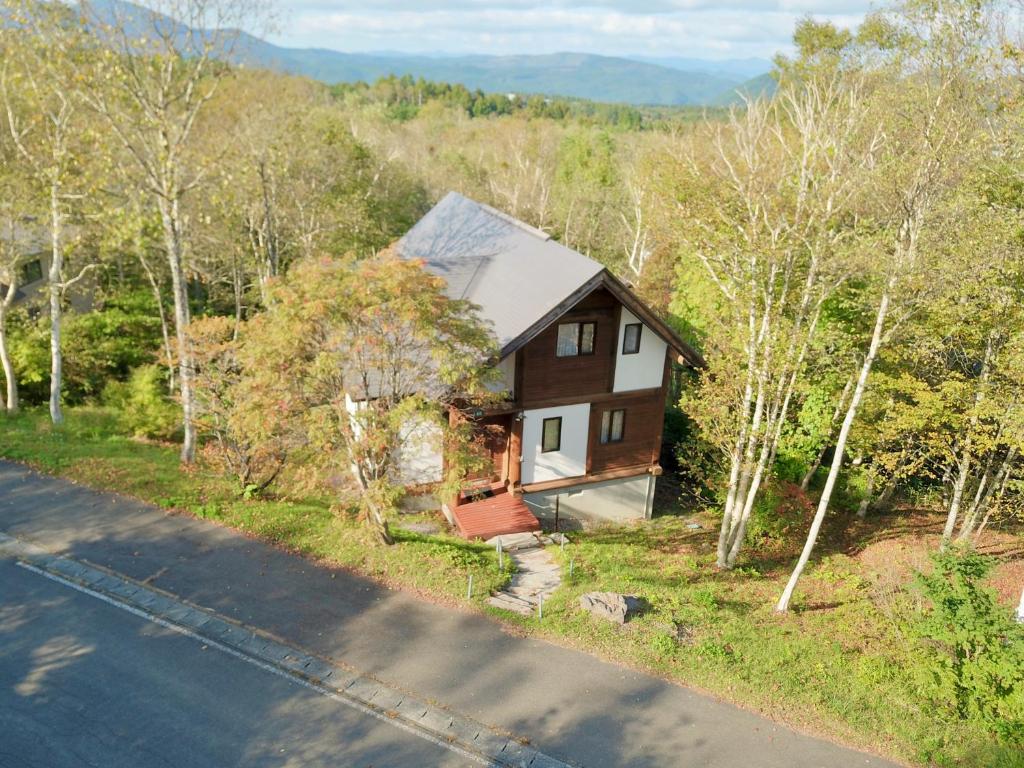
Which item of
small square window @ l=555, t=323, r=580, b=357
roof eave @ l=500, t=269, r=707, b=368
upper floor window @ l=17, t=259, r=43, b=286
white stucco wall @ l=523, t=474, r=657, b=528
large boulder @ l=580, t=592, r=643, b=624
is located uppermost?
roof eave @ l=500, t=269, r=707, b=368

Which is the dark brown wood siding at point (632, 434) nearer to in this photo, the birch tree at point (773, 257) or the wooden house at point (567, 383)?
the wooden house at point (567, 383)

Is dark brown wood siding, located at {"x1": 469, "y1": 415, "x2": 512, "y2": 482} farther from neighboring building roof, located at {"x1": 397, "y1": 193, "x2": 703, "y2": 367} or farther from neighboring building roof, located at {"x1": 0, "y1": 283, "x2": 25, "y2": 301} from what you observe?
neighboring building roof, located at {"x1": 0, "y1": 283, "x2": 25, "y2": 301}

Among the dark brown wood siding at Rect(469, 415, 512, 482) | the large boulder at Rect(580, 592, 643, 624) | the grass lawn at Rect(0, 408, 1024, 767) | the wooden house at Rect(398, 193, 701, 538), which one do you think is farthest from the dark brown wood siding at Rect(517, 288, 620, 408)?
the large boulder at Rect(580, 592, 643, 624)

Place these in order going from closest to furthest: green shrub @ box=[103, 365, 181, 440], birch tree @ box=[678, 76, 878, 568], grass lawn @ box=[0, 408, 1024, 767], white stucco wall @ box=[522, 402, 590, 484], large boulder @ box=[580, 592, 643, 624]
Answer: grass lawn @ box=[0, 408, 1024, 767] → birch tree @ box=[678, 76, 878, 568] → large boulder @ box=[580, 592, 643, 624] → white stucco wall @ box=[522, 402, 590, 484] → green shrub @ box=[103, 365, 181, 440]

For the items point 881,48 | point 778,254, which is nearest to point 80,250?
point 778,254

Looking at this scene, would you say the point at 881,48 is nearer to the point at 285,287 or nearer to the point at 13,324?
the point at 285,287

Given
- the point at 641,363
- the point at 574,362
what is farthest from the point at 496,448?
the point at 641,363
